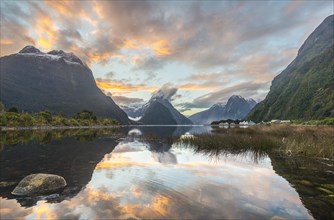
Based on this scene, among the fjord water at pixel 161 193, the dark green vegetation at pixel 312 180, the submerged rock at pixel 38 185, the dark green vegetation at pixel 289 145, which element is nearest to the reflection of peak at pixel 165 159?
the fjord water at pixel 161 193

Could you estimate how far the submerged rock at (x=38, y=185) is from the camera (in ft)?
44.7

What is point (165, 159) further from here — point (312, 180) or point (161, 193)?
point (312, 180)

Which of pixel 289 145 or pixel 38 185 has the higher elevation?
pixel 289 145

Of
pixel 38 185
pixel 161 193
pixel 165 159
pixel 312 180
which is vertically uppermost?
pixel 38 185

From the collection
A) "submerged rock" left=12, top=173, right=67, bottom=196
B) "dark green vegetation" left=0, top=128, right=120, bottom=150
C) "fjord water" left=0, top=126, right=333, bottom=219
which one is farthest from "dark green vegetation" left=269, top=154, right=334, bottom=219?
"dark green vegetation" left=0, top=128, right=120, bottom=150

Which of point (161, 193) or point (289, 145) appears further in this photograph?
point (289, 145)

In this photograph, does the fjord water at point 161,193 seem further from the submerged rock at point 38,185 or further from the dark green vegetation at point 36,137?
the dark green vegetation at point 36,137

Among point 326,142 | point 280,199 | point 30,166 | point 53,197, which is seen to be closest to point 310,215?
point 280,199

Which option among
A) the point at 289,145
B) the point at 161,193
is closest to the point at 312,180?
the point at 161,193

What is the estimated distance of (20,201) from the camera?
39.9 ft

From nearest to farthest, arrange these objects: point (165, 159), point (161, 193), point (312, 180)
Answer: point (161, 193) → point (312, 180) → point (165, 159)

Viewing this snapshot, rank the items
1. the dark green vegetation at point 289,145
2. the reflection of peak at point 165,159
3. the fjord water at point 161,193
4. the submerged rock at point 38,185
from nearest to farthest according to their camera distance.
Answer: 1. the fjord water at point 161,193
2. the submerged rock at point 38,185
3. the reflection of peak at point 165,159
4. the dark green vegetation at point 289,145

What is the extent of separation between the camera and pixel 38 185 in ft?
46.4

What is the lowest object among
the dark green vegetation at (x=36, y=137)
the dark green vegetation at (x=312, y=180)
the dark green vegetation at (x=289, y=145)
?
the dark green vegetation at (x=312, y=180)
